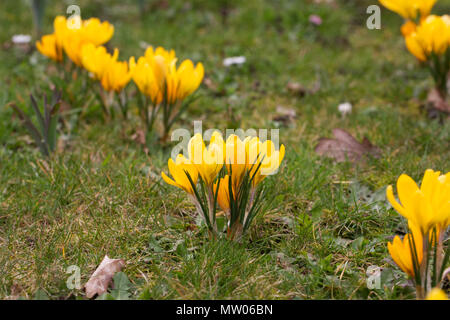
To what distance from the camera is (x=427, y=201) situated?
1383mm

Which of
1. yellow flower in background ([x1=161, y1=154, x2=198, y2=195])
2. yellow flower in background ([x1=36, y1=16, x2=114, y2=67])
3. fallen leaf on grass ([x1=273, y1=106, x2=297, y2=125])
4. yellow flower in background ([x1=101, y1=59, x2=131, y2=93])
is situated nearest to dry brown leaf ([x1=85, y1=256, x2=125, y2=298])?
yellow flower in background ([x1=161, y1=154, x2=198, y2=195])

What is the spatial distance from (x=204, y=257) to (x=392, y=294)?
2.09 ft

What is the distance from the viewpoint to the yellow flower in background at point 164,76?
7.76ft

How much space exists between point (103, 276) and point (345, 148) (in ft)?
4.70

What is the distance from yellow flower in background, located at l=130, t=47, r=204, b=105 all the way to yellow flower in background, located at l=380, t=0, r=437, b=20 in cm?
140

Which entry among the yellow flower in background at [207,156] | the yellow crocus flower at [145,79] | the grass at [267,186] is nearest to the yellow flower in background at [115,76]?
the yellow crocus flower at [145,79]

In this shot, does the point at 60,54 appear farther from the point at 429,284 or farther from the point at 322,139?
the point at 429,284

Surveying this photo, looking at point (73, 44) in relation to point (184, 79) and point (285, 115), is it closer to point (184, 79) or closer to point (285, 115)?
point (184, 79)

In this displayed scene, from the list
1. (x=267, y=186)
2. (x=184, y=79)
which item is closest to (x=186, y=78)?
(x=184, y=79)

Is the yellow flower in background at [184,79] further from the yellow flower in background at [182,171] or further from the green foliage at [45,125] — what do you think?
the yellow flower in background at [182,171]

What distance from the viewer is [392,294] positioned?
159cm

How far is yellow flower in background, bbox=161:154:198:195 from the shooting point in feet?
5.38

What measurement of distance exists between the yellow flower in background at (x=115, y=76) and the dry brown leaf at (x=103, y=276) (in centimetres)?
116

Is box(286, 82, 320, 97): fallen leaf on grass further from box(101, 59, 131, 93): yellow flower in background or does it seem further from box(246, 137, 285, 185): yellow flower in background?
box(246, 137, 285, 185): yellow flower in background
